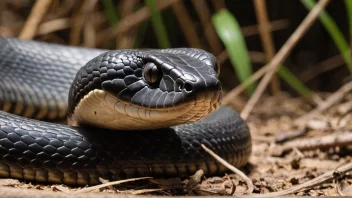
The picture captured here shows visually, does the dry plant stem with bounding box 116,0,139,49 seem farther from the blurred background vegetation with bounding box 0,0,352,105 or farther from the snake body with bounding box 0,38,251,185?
the snake body with bounding box 0,38,251,185

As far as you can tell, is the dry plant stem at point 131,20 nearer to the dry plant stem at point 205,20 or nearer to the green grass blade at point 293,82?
the dry plant stem at point 205,20

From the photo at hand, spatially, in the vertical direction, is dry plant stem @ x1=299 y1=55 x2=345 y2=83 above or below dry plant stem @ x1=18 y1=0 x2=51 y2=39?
above

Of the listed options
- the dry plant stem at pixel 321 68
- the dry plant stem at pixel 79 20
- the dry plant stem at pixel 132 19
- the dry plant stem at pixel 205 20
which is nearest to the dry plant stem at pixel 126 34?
the dry plant stem at pixel 132 19

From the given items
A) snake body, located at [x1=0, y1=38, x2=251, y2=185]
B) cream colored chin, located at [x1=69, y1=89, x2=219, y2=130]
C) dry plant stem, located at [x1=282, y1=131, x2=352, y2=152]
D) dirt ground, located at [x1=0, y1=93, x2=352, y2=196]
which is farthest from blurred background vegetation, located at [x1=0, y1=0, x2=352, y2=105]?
cream colored chin, located at [x1=69, y1=89, x2=219, y2=130]

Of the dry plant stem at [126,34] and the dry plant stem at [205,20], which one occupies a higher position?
the dry plant stem at [205,20]

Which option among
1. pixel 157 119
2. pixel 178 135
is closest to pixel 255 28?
pixel 178 135

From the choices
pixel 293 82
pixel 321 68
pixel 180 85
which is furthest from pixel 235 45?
pixel 321 68

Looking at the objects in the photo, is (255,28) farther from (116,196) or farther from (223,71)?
(116,196)
